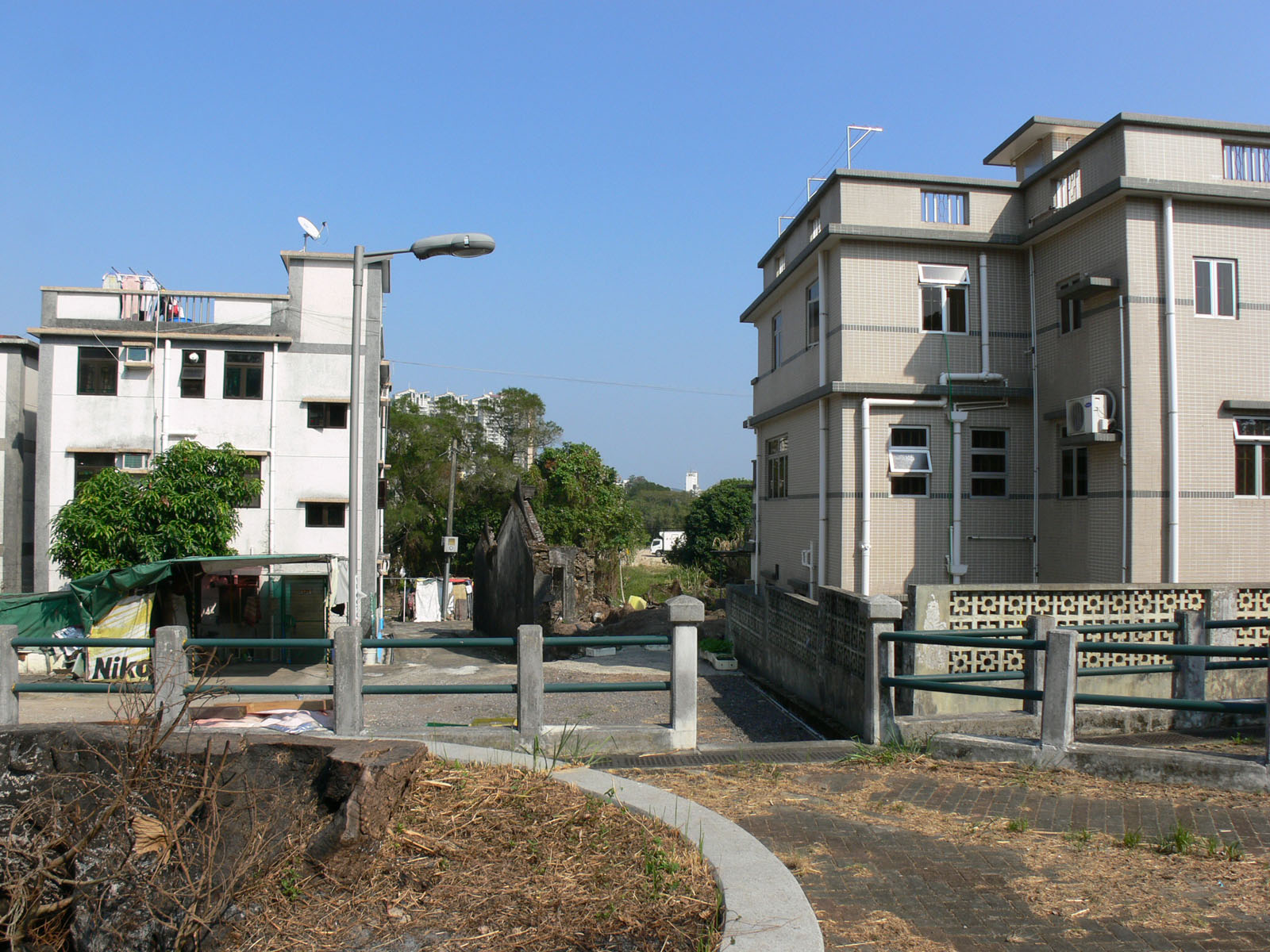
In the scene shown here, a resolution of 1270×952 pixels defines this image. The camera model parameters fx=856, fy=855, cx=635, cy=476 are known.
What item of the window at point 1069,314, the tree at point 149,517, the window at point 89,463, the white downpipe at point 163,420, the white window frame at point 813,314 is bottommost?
the tree at point 149,517

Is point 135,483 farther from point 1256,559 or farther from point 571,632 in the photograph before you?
point 1256,559

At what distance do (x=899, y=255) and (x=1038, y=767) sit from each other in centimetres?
1067

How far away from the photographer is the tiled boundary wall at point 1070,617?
980cm

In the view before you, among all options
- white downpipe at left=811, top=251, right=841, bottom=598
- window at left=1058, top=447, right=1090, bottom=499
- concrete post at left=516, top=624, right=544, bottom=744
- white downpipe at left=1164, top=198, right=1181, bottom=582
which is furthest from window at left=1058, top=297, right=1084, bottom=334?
concrete post at left=516, top=624, right=544, bottom=744

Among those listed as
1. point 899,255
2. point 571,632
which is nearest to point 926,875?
point 899,255

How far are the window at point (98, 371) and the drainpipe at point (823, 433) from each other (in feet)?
58.2

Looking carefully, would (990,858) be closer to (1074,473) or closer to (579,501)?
(1074,473)

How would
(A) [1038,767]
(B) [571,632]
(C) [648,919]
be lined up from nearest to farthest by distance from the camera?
(C) [648,919] → (A) [1038,767] → (B) [571,632]

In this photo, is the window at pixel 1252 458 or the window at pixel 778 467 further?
the window at pixel 778 467

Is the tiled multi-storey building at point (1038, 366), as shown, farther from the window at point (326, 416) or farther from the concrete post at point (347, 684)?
the window at point (326, 416)

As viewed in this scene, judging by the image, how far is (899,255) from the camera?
1495 cm

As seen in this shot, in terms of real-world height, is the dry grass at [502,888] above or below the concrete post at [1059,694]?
below

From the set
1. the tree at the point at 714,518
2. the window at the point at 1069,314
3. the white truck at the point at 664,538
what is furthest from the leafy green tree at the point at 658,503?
the window at the point at 1069,314

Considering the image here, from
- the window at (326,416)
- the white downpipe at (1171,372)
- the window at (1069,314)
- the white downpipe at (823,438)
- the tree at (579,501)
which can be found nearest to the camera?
the white downpipe at (1171,372)
